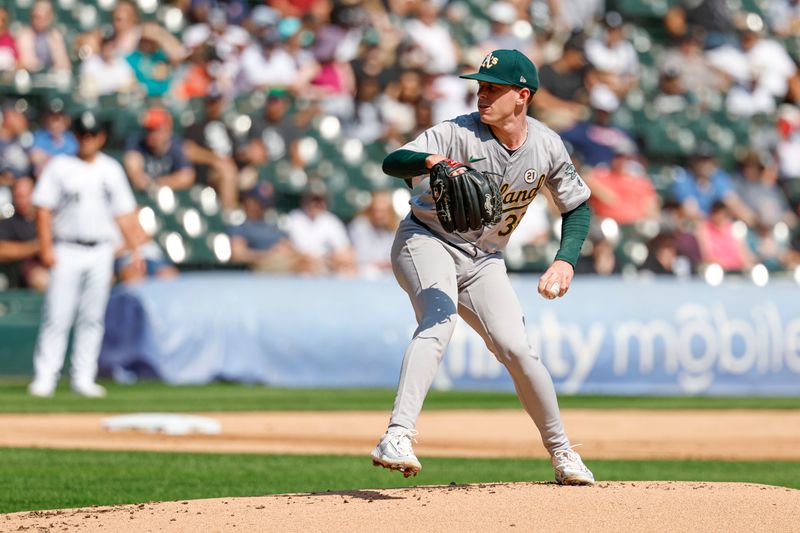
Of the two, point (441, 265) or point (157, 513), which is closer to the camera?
point (157, 513)

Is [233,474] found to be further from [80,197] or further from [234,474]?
[80,197]

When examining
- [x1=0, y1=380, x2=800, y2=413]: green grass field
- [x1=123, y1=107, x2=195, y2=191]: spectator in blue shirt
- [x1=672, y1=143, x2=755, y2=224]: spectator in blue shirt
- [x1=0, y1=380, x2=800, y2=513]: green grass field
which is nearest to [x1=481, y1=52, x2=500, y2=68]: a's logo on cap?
[x1=0, y1=380, x2=800, y2=513]: green grass field

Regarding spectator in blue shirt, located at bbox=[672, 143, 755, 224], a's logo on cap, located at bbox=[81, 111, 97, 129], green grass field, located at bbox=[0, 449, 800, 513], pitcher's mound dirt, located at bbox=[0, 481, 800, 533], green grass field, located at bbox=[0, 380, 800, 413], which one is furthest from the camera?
spectator in blue shirt, located at bbox=[672, 143, 755, 224]

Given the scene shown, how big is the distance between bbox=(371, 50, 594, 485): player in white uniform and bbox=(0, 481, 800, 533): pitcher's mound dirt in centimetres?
41

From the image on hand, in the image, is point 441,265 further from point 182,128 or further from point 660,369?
point 182,128

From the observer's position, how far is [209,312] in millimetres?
12953

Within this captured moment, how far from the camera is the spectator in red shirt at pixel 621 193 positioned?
1634 centimetres

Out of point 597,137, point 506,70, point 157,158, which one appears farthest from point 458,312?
point 597,137

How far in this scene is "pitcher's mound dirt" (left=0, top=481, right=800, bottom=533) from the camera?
Result: 14.5 ft

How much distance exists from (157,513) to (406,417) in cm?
96

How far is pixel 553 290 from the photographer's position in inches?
208

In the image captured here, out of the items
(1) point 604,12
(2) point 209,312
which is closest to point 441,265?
(2) point 209,312

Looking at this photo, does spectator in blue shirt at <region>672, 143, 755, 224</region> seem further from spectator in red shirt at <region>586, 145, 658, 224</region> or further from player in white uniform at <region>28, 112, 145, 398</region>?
player in white uniform at <region>28, 112, 145, 398</region>

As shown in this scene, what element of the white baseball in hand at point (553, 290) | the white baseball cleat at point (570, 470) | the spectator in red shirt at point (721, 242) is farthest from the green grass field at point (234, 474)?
the spectator in red shirt at point (721, 242)
